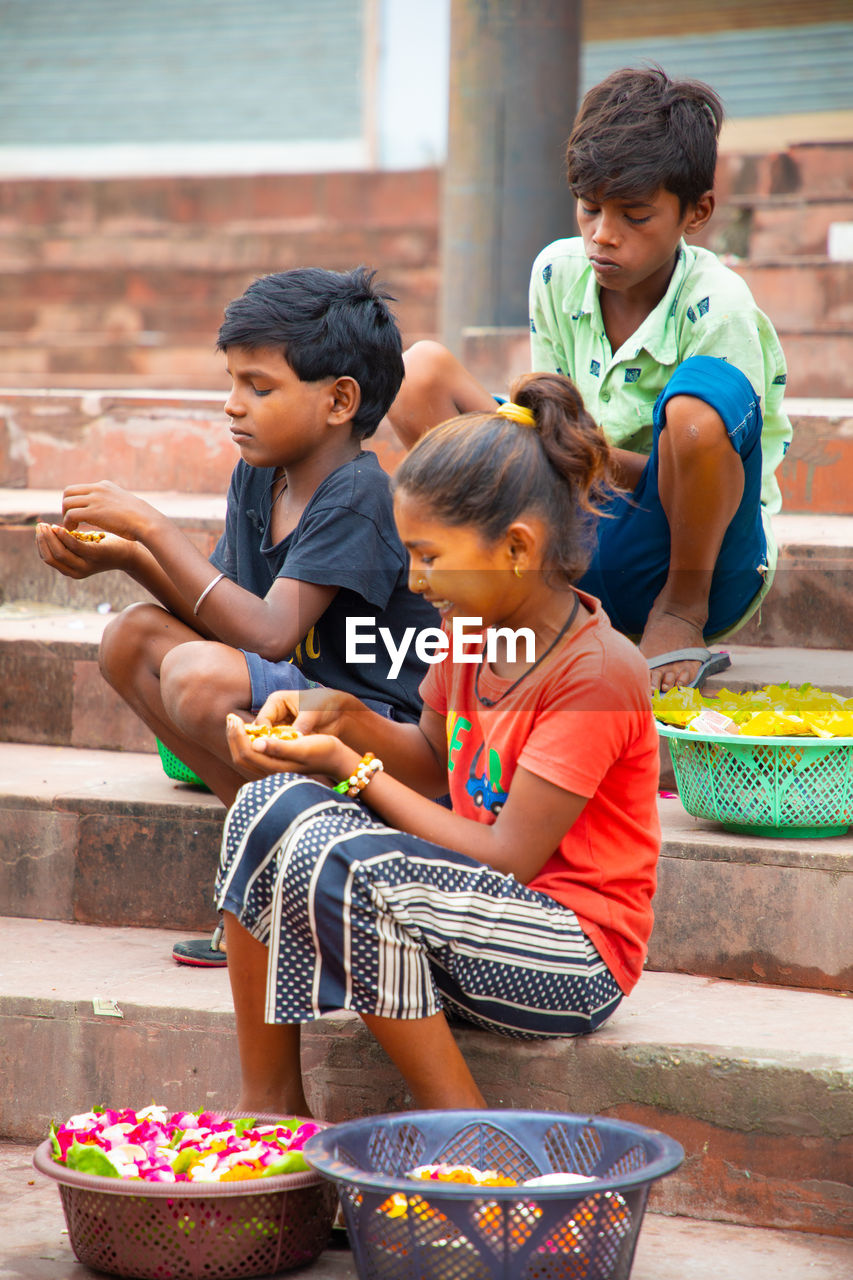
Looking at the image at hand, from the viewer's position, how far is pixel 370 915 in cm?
199

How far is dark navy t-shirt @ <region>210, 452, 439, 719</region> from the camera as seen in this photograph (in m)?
2.58

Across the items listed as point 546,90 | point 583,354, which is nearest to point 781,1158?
point 583,354

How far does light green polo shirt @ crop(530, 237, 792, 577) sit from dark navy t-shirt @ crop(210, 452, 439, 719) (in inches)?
27.1

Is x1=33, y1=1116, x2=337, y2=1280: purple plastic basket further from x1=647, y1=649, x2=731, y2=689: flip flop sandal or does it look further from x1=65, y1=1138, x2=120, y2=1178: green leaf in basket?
x1=647, y1=649, x2=731, y2=689: flip flop sandal

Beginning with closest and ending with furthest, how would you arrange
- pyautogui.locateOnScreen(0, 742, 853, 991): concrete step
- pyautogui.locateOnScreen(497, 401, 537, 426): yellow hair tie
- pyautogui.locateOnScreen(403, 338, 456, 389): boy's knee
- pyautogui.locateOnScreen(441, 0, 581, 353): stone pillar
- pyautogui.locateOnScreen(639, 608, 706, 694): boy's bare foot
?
1. pyautogui.locateOnScreen(497, 401, 537, 426): yellow hair tie
2. pyautogui.locateOnScreen(0, 742, 853, 991): concrete step
3. pyautogui.locateOnScreen(639, 608, 706, 694): boy's bare foot
4. pyautogui.locateOnScreen(403, 338, 456, 389): boy's knee
5. pyautogui.locateOnScreen(441, 0, 581, 353): stone pillar

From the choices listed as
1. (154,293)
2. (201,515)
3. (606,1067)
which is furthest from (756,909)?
(154,293)

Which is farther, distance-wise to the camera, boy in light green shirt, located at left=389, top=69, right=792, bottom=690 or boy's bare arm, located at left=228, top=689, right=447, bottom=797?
boy in light green shirt, located at left=389, top=69, right=792, bottom=690

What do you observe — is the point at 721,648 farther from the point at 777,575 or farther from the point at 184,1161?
the point at 184,1161

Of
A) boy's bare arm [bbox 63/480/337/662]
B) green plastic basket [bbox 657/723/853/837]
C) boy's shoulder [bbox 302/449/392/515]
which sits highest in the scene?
boy's shoulder [bbox 302/449/392/515]

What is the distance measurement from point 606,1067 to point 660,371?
152 cm

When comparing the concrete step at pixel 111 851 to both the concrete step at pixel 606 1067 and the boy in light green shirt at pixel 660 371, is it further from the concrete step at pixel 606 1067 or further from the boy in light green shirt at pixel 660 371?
the boy in light green shirt at pixel 660 371

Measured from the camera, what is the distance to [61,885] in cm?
298

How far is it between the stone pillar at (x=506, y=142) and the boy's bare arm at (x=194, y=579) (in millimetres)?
3767

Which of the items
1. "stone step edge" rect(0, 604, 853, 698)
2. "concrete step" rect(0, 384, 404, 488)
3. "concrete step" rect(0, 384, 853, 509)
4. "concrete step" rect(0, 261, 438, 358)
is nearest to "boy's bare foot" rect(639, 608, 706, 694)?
"stone step edge" rect(0, 604, 853, 698)
